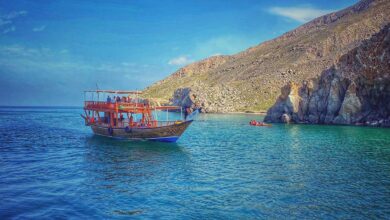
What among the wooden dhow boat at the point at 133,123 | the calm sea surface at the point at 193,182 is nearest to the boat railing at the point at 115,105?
the wooden dhow boat at the point at 133,123

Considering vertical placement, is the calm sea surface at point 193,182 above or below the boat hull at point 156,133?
below

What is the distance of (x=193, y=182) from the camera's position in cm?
2725

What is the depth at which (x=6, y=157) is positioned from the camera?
38312 mm

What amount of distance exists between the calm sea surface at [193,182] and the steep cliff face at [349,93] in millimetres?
41854

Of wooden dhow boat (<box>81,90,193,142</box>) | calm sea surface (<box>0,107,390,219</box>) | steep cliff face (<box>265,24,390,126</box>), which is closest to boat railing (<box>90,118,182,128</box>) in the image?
wooden dhow boat (<box>81,90,193,142</box>)

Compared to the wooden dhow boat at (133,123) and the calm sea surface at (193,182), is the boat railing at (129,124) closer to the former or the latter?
the wooden dhow boat at (133,123)

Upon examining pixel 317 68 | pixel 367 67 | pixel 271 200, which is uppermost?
pixel 317 68

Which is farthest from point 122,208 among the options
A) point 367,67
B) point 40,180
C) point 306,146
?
point 367,67

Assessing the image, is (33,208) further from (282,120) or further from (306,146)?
(282,120)

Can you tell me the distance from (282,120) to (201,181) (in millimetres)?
80400

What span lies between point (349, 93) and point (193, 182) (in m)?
72.9

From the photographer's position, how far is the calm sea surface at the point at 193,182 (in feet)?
65.9

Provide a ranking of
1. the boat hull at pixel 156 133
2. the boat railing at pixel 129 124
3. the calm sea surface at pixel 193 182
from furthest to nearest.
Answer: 1. the boat railing at pixel 129 124
2. the boat hull at pixel 156 133
3. the calm sea surface at pixel 193 182

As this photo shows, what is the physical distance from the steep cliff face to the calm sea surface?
41854 mm
